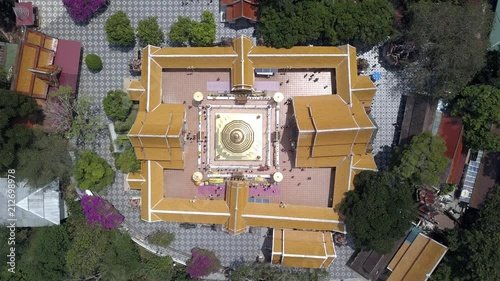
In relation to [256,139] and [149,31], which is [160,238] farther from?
[149,31]

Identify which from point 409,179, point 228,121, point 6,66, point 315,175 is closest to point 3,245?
point 6,66

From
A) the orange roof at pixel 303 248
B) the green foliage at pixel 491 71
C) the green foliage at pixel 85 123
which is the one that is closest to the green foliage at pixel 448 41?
the green foliage at pixel 491 71

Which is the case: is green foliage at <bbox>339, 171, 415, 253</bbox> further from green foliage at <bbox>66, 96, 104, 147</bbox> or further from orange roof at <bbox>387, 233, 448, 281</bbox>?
green foliage at <bbox>66, 96, 104, 147</bbox>

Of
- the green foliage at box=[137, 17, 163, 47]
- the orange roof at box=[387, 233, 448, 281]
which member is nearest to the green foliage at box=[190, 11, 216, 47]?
the green foliage at box=[137, 17, 163, 47]

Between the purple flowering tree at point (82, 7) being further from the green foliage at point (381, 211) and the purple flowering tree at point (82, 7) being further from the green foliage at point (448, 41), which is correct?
the green foliage at point (381, 211)

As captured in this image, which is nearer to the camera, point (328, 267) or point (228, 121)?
point (228, 121)

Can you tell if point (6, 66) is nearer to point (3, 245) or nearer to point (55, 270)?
point (3, 245)
